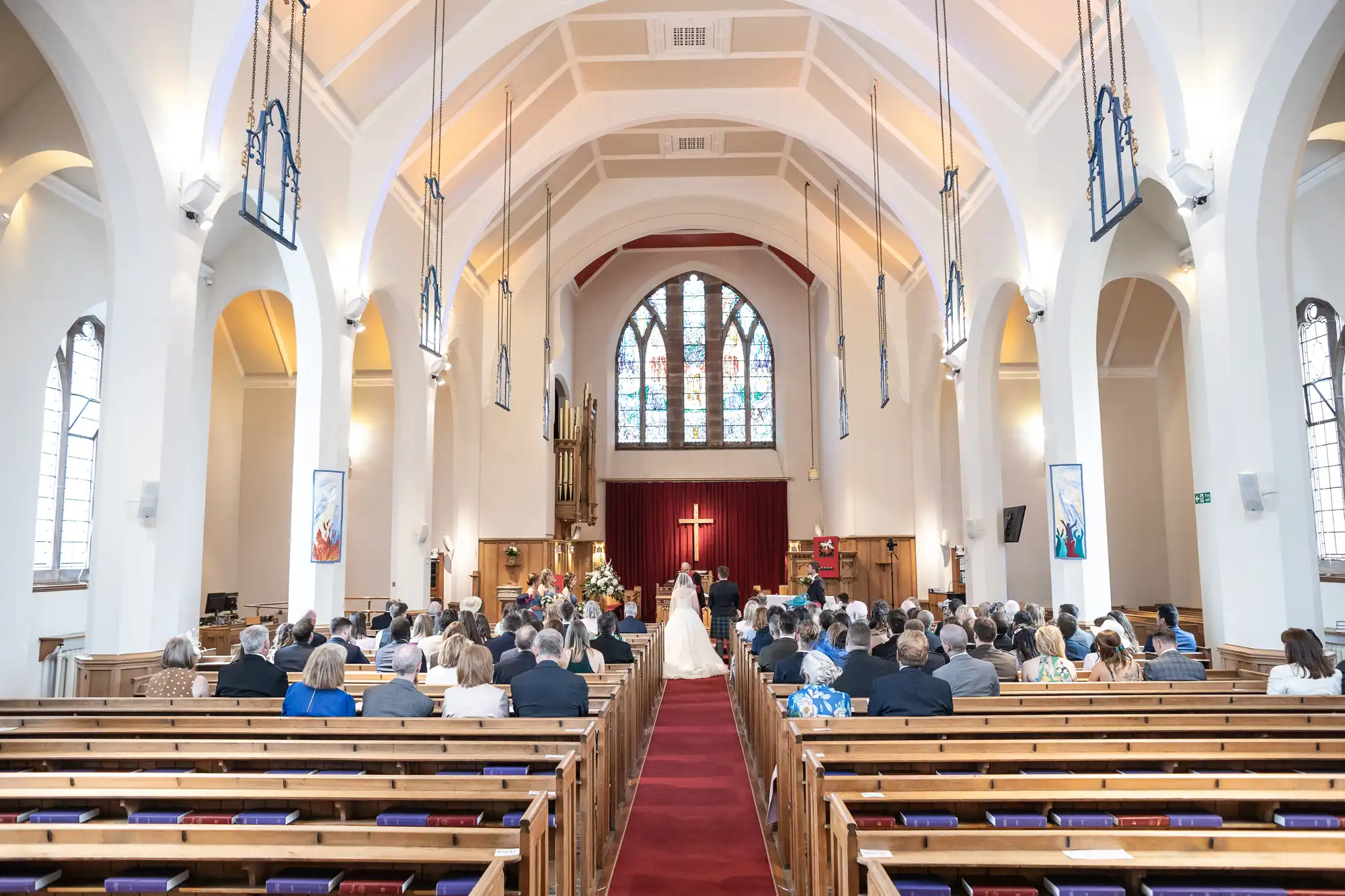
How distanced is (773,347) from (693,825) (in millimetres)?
16262

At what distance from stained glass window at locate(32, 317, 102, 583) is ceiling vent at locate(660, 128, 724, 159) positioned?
8.39m

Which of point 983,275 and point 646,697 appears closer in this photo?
point 646,697

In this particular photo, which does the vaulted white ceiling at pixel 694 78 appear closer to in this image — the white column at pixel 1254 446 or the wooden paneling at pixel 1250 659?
the white column at pixel 1254 446

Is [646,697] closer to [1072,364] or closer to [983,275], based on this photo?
[1072,364]

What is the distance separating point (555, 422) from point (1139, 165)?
37.9 feet

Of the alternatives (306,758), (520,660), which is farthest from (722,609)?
(306,758)

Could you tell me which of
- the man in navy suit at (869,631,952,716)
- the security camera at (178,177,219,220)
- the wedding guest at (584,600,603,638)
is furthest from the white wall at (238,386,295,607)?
the man in navy suit at (869,631,952,716)

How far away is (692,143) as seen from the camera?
14.6m

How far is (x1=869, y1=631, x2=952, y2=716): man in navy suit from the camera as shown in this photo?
161 inches

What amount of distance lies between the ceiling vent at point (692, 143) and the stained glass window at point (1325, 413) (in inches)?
327

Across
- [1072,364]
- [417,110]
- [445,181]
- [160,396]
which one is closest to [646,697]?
[160,396]

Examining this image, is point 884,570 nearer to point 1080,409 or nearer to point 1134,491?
point 1134,491

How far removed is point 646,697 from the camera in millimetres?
7520

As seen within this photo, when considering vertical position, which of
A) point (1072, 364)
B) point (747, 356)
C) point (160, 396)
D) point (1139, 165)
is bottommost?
point (160, 396)
